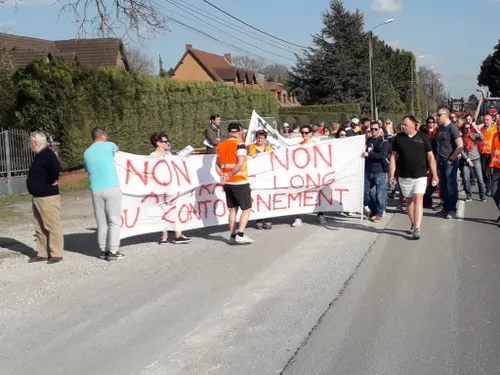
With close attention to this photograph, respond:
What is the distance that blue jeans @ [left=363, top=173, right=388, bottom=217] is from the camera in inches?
432

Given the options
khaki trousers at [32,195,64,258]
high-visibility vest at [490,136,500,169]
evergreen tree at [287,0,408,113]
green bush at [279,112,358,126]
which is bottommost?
khaki trousers at [32,195,64,258]

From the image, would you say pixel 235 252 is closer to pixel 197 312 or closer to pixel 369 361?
pixel 197 312

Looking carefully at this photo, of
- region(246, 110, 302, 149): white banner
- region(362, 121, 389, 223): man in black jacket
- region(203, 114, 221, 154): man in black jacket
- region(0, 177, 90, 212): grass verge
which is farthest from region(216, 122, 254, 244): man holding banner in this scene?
region(0, 177, 90, 212): grass verge

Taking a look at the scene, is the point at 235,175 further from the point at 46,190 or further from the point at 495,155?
the point at 495,155

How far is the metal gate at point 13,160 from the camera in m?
16.8

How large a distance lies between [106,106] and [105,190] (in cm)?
1266

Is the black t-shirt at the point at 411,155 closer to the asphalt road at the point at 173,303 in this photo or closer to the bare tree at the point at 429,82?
the asphalt road at the point at 173,303

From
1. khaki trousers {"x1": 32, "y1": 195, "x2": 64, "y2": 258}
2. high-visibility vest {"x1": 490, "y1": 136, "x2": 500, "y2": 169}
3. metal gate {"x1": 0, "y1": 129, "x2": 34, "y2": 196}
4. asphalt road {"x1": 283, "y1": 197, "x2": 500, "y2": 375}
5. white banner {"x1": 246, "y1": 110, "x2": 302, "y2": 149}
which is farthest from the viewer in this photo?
metal gate {"x1": 0, "y1": 129, "x2": 34, "y2": 196}

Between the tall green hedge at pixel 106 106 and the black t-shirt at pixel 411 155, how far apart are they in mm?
11766

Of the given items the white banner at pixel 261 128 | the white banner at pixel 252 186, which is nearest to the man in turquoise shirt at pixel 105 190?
the white banner at pixel 252 186

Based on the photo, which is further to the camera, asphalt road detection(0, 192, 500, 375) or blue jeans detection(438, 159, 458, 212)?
blue jeans detection(438, 159, 458, 212)

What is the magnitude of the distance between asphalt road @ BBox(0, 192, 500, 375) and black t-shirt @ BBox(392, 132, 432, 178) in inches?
39.9

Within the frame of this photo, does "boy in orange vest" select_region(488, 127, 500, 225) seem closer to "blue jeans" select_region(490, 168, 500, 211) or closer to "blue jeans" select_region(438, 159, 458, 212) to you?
"blue jeans" select_region(490, 168, 500, 211)

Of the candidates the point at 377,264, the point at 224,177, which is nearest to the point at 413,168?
the point at 377,264
